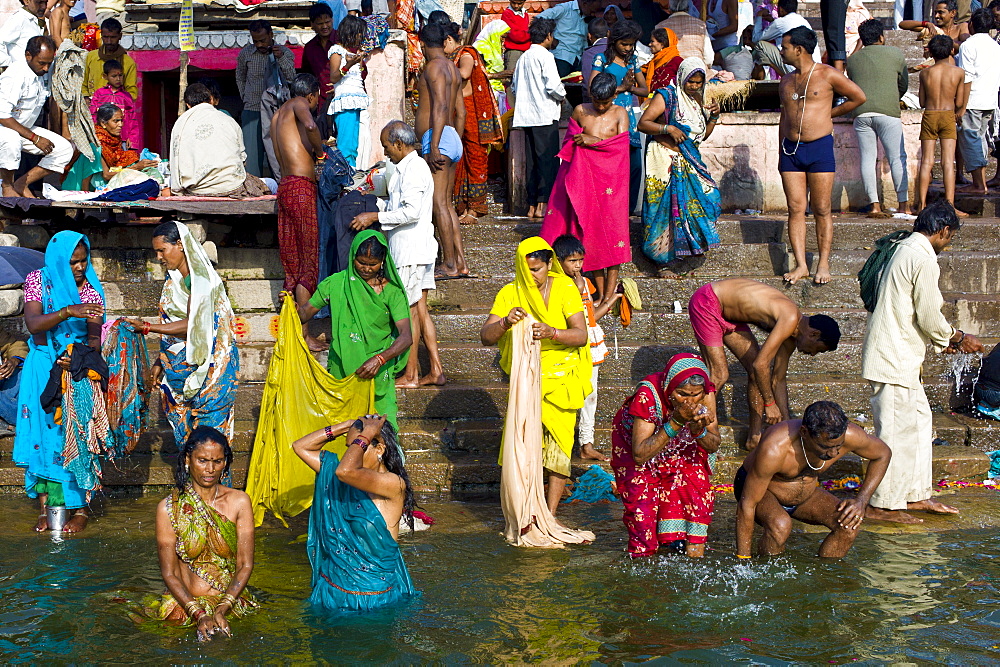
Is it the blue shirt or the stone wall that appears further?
the blue shirt

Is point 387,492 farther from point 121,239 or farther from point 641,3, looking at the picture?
point 641,3

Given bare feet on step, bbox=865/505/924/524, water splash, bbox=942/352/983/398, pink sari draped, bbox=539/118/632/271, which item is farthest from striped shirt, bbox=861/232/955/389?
pink sari draped, bbox=539/118/632/271

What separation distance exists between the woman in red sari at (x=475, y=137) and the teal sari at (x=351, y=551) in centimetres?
535

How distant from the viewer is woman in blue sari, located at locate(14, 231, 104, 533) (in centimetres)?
698

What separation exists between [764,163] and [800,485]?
530 centimetres

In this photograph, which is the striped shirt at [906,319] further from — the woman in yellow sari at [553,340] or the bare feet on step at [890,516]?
the woman in yellow sari at [553,340]

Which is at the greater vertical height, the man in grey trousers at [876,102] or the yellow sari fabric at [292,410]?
the man in grey trousers at [876,102]

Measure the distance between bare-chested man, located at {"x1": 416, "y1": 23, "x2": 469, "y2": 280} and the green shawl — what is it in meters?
2.13

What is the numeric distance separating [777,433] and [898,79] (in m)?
5.58

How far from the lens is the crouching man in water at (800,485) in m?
6.03

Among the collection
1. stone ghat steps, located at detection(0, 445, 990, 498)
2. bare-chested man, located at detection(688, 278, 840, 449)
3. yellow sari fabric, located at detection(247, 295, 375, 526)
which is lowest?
stone ghat steps, located at detection(0, 445, 990, 498)

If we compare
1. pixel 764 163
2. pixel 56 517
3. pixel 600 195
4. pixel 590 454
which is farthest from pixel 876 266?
pixel 56 517

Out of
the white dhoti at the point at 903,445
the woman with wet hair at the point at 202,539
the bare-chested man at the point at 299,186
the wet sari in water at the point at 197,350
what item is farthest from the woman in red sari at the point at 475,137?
the woman with wet hair at the point at 202,539

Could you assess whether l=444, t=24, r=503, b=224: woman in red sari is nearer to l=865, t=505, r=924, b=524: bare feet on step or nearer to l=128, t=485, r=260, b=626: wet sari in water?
l=865, t=505, r=924, b=524: bare feet on step
